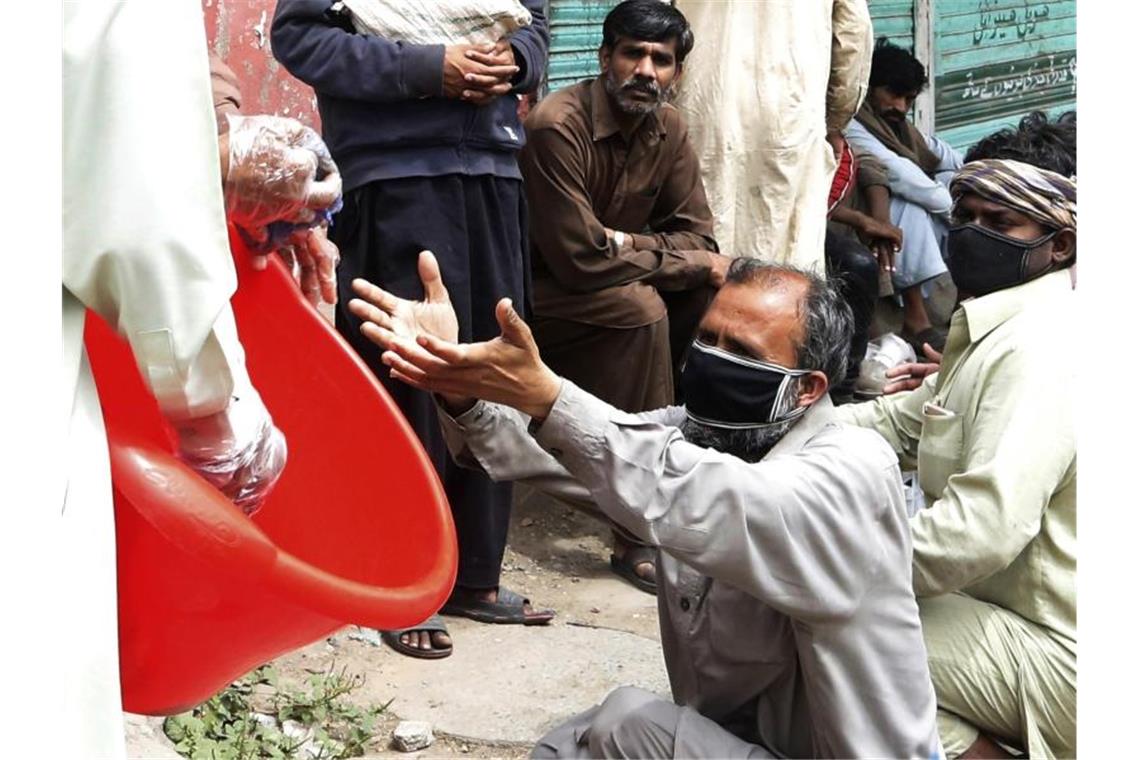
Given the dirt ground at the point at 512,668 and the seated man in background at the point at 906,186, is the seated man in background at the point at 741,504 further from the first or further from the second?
the seated man in background at the point at 906,186

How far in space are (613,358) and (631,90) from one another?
87cm

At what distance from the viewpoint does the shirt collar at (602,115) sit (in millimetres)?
5250

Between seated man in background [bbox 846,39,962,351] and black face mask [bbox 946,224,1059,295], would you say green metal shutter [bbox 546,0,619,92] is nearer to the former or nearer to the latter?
seated man in background [bbox 846,39,962,351]

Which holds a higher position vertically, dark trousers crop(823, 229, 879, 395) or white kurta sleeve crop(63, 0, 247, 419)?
white kurta sleeve crop(63, 0, 247, 419)

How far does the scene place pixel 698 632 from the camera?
2.89 metres

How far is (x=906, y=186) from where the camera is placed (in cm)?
741

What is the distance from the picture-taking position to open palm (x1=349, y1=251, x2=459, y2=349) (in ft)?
8.23

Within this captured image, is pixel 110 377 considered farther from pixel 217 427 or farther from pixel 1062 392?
pixel 1062 392

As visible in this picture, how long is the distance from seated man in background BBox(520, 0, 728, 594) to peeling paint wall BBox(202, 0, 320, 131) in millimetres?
849

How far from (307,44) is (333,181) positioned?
1.58 meters

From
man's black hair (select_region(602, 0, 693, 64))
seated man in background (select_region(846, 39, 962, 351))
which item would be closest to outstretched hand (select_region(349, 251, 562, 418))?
man's black hair (select_region(602, 0, 693, 64))

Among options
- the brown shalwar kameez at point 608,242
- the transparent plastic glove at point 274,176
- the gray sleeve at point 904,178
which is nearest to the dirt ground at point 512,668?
the brown shalwar kameez at point 608,242

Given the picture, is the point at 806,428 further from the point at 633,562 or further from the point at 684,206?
the point at 684,206

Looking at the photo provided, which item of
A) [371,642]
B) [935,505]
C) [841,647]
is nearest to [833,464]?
[841,647]
